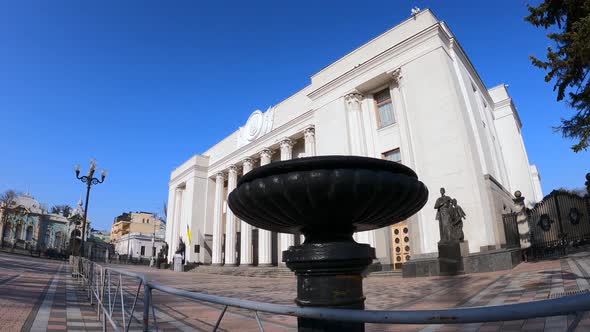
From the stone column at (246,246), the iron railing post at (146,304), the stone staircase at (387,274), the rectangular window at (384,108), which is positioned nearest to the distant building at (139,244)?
the stone column at (246,246)

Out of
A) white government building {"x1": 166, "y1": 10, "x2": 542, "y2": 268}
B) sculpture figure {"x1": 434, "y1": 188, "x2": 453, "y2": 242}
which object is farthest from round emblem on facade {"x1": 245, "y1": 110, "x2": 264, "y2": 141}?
sculpture figure {"x1": 434, "y1": 188, "x2": 453, "y2": 242}

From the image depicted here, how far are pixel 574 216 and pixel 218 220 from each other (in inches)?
958

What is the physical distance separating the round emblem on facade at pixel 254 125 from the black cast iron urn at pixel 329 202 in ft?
77.5

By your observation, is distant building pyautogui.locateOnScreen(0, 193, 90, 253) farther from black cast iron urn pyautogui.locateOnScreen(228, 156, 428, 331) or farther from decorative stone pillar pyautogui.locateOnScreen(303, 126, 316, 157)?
black cast iron urn pyautogui.locateOnScreen(228, 156, 428, 331)

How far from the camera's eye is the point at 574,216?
42.5ft

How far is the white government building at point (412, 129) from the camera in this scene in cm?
1295

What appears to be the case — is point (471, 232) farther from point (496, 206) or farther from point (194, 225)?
point (194, 225)

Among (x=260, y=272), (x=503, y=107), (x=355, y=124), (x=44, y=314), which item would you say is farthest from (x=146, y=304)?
(x=503, y=107)

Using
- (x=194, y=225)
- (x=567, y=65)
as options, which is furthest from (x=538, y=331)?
(x=194, y=225)

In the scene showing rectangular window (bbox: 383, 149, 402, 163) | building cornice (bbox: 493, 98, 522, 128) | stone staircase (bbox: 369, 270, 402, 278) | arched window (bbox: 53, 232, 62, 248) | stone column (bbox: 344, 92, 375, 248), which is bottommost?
stone staircase (bbox: 369, 270, 402, 278)

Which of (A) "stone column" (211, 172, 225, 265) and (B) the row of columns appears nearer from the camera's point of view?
(B) the row of columns

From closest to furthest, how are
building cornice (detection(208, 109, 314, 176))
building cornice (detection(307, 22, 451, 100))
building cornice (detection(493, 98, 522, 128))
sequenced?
1. building cornice (detection(307, 22, 451, 100))
2. building cornice (detection(208, 109, 314, 176))
3. building cornice (detection(493, 98, 522, 128))

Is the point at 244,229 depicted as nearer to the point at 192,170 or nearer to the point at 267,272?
the point at 267,272

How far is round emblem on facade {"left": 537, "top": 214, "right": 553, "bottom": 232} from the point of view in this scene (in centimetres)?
1297
